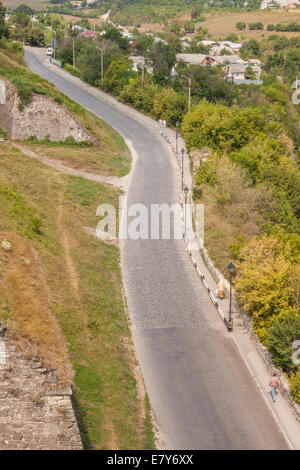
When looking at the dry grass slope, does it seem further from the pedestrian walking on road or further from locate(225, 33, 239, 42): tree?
locate(225, 33, 239, 42): tree

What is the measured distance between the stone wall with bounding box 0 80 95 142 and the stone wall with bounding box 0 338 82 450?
4063 centimetres

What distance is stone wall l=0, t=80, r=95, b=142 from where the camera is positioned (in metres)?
55.6

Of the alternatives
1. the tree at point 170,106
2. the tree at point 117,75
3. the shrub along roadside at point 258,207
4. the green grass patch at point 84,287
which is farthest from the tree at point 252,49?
the green grass patch at point 84,287

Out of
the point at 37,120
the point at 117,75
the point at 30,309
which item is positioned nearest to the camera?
the point at 30,309

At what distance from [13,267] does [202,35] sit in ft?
602

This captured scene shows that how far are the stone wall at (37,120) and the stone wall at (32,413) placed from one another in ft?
133

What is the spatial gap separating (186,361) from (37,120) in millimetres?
36202

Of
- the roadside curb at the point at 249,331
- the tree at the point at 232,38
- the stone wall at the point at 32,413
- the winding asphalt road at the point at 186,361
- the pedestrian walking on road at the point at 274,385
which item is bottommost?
the winding asphalt road at the point at 186,361

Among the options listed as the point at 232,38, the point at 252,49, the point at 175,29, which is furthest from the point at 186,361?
the point at 175,29

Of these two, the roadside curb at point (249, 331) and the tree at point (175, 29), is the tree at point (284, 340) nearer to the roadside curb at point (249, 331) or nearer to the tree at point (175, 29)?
the roadside curb at point (249, 331)

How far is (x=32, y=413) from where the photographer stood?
17094 millimetres

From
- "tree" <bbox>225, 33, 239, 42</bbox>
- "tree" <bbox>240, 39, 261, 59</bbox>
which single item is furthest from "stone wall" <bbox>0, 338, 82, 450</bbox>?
"tree" <bbox>225, 33, 239, 42</bbox>

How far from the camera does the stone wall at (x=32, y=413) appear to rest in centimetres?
1695

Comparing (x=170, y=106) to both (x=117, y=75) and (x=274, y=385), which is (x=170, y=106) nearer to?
(x=117, y=75)
